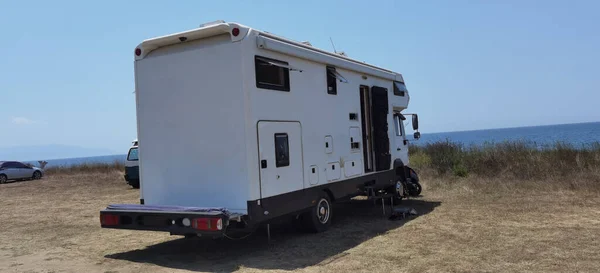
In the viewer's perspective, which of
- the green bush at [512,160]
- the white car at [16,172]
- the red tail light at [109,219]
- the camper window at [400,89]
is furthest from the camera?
the white car at [16,172]

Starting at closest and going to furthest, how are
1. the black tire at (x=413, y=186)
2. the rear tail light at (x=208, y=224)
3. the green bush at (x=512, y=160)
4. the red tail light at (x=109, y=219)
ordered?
the rear tail light at (x=208, y=224)
the red tail light at (x=109, y=219)
the black tire at (x=413, y=186)
the green bush at (x=512, y=160)

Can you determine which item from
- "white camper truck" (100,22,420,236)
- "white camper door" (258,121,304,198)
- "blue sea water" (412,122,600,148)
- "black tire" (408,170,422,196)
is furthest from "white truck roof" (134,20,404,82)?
"blue sea water" (412,122,600,148)

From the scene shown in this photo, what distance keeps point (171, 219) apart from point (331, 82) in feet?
12.3

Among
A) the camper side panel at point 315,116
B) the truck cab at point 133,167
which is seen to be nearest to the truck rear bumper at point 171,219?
the camper side panel at point 315,116

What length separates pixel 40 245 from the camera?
848cm

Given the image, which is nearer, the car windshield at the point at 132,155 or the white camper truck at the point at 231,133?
the white camper truck at the point at 231,133

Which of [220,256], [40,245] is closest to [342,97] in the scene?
[220,256]

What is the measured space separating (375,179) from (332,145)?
1.98m

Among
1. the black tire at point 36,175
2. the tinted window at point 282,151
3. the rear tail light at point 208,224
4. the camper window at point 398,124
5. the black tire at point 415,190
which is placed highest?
the camper window at point 398,124

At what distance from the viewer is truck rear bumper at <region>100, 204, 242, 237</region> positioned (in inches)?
243

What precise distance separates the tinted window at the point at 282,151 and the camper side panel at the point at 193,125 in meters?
0.67

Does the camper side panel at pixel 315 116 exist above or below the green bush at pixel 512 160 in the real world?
above

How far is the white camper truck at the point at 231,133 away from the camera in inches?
258

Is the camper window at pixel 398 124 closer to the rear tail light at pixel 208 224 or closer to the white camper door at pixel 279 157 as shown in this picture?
the white camper door at pixel 279 157
